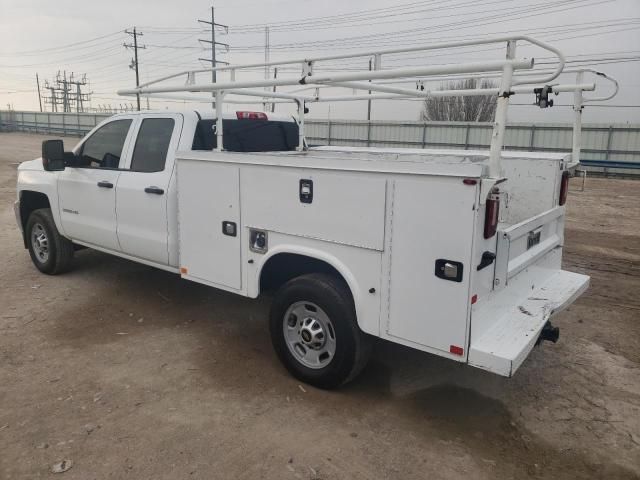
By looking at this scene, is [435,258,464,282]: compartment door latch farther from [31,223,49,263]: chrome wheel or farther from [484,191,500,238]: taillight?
[31,223,49,263]: chrome wheel

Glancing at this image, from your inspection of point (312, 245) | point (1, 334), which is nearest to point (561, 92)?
point (312, 245)

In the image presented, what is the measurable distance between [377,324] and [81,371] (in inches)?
96.9

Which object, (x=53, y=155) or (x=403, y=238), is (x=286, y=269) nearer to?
(x=403, y=238)

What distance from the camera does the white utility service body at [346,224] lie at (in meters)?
3.25

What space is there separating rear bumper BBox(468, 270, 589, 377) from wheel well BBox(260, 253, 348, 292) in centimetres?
107

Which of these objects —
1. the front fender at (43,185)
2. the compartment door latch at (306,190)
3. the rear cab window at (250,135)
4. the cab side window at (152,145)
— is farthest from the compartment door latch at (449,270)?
the front fender at (43,185)

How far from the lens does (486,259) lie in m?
3.32

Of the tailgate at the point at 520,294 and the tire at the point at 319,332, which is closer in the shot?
the tailgate at the point at 520,294

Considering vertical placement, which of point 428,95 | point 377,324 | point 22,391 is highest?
point 428,95

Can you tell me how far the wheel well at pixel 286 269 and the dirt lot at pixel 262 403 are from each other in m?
→ 0.69

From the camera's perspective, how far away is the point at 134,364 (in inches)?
178

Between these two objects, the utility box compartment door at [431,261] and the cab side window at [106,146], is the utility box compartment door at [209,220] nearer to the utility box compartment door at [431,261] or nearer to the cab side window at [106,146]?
the cab side window at [106,146]

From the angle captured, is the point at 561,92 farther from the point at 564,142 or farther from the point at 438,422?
the point at 564,142

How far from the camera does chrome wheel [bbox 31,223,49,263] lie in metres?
6.80
